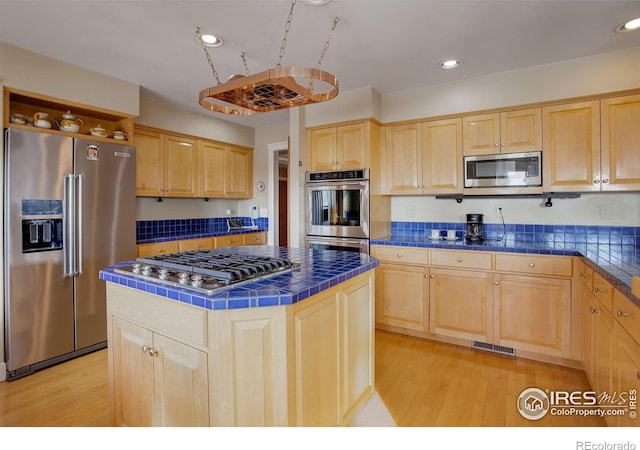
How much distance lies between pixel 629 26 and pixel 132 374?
3711mm

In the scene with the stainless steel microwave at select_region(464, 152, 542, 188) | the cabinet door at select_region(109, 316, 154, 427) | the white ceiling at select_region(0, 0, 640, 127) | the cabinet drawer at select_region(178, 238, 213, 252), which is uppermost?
the white ceiling at select_region(0, 0, 640, 127)

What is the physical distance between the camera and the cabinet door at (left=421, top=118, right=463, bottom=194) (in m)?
3.29

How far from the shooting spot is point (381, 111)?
143 inches

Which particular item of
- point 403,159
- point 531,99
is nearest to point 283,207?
point 403,159

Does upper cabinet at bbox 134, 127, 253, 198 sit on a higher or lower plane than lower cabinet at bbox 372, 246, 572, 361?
higher

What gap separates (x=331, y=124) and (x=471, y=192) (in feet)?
5.18

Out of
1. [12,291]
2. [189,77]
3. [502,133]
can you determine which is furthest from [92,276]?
[502,133]

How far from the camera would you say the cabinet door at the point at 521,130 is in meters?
2.96

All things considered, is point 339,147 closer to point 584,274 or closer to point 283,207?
point 584,274

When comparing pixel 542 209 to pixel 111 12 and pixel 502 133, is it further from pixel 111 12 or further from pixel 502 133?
pixel 111 12

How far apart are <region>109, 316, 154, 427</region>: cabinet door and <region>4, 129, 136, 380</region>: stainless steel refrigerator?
1.34 metres

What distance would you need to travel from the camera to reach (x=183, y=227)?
14.8 feet

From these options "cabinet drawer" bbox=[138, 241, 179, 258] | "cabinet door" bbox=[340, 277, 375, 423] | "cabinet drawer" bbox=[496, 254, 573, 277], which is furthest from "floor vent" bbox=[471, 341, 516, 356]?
"cabinet drawer" bbox=[138, 241, 179, 258]

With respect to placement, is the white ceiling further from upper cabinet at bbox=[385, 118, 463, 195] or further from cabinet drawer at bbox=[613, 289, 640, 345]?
cabinet drawer at bbox=[613, 289, 640, 345]
